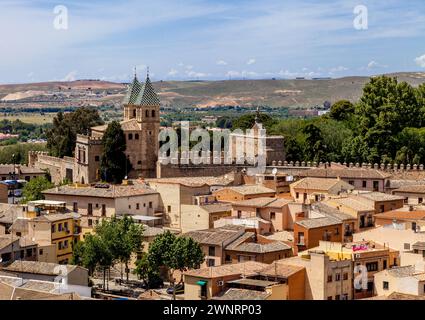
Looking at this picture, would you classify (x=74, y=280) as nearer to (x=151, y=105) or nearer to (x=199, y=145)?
(x=151, y=105)

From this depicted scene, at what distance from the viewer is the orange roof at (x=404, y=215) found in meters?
23.8

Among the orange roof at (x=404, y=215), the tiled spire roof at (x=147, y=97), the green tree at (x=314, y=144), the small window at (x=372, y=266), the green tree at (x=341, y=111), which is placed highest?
the tiled spire roof at (x=147, y=97)

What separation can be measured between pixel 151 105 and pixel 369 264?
15.7 meters

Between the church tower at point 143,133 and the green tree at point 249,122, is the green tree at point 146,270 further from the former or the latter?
the green tree at point 249,122

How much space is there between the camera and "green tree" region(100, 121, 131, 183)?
1271 inches

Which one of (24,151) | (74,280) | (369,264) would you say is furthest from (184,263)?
(24,151)

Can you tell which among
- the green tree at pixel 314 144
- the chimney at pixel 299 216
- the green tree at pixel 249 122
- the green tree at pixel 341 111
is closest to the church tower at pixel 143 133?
the green tree at pixel 314 144

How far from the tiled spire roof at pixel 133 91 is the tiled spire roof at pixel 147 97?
0.39m

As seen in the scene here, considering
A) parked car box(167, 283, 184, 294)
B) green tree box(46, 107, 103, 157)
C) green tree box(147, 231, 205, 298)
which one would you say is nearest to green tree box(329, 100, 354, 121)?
green tree box(46, 107, 103, 157)

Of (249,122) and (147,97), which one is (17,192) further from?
(249,122)

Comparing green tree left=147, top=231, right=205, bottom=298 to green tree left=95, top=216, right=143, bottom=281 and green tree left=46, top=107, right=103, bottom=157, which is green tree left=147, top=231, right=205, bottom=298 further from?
green tree left=46, top=107, right=103, bottom=157

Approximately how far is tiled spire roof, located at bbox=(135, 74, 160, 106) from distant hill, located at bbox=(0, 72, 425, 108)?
95969 mm

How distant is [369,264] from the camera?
66.0 ft
